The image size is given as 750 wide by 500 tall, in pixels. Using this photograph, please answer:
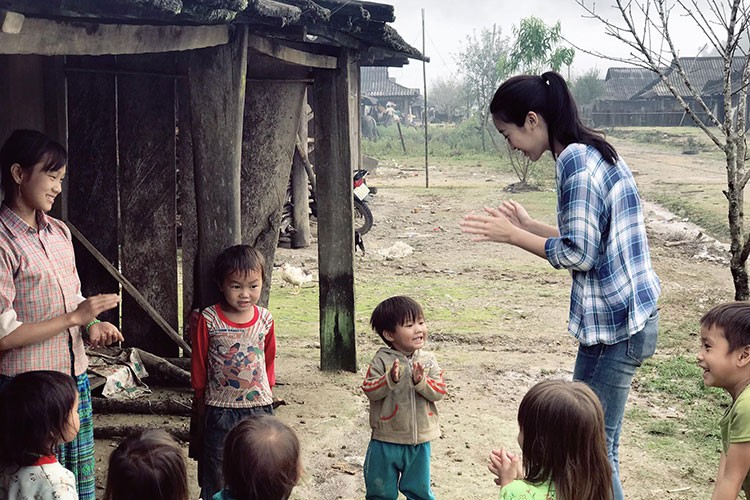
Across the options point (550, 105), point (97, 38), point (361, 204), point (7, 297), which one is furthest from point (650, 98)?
point (7, 297)

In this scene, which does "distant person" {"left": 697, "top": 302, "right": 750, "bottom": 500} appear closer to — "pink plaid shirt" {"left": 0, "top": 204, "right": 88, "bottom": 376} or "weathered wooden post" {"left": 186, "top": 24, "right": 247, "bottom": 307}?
"pink plaid shirt" {"left": 0, "top": 204, "right": 88, "bottom": 376}

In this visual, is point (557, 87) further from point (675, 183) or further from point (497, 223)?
point (675, 183)

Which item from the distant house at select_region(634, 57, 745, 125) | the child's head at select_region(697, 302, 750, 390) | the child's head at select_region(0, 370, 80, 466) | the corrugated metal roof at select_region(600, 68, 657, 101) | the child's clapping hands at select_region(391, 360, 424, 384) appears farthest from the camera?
the corrugated metal roof at select_region(600, 68, 657, 101)

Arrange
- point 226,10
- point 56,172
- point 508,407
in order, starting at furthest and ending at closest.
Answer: point 508,407 → point 226,10 → point 56,172

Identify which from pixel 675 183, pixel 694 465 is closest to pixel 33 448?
pixel 694 465

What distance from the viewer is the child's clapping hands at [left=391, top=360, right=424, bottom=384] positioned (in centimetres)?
403

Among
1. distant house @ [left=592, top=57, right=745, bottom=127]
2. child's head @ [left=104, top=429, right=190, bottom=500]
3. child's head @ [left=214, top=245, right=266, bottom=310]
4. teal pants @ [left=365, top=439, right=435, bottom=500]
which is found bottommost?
teal pants @ [left=365, top=439, right=435, bottom=500]

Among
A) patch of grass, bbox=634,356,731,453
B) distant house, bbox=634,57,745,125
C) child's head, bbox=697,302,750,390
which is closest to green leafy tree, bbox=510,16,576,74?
distant house, bbox=634,57,745,125

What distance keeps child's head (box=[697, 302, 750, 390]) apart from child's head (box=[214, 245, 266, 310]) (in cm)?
198

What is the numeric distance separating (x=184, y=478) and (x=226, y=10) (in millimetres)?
2017

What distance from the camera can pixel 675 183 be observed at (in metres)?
21.4

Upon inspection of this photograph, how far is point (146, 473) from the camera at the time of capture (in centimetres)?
Answer: 260

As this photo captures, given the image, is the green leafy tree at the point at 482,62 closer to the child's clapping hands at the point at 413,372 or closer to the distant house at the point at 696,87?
the distant house at the point at 696,87

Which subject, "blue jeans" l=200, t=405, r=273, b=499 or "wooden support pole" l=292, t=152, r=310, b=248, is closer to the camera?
"blue jeans" l=200, t=405, r=273, b=499
